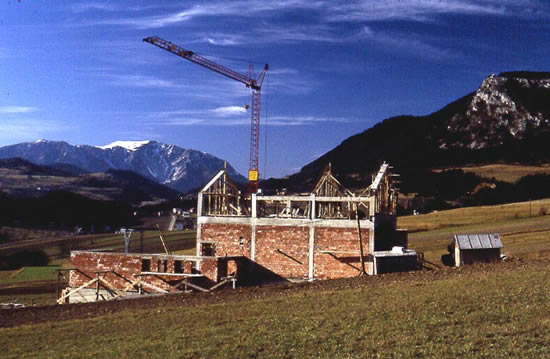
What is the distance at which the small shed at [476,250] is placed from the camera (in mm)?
38156

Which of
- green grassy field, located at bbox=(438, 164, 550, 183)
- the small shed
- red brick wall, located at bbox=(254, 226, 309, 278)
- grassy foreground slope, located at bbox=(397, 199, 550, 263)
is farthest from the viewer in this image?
green grassy field, located at bbox=(438, 164, 550, 183)

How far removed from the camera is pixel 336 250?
1405 inches

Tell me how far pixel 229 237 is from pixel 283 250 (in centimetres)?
380

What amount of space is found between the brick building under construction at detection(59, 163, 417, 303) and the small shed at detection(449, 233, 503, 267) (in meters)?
3.96

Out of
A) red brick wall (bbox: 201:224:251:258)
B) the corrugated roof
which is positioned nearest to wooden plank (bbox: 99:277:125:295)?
red brick wall (bbox: 201:224:251:258)

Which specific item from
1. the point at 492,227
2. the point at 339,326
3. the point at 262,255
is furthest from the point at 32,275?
the point at 339,326

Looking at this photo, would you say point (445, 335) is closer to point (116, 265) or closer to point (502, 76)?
point (116, 265)

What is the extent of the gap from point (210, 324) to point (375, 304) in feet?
19.3

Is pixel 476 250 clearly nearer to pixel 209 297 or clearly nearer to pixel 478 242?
pixel 478 242

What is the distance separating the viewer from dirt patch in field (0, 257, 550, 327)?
85.0 ft

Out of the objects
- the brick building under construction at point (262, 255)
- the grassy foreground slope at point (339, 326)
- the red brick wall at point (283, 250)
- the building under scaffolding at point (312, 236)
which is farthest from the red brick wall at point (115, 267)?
the grassy foreground slope at point (339, 326)

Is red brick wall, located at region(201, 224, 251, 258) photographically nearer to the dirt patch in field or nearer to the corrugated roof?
the dirt patch in field

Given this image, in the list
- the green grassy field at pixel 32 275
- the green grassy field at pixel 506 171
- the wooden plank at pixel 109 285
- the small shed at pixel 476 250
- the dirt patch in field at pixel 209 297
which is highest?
the green grassy field at pixel 506 171

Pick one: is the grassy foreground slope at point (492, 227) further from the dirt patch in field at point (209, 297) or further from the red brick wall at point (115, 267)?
the red brick wall at point (115, 267)
